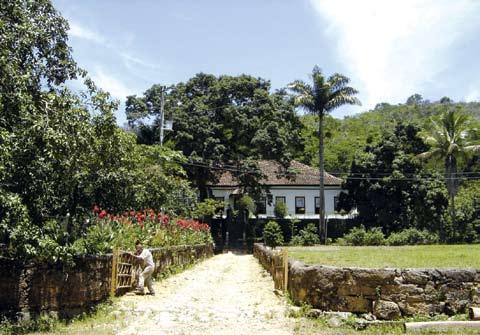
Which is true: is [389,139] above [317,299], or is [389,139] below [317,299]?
above

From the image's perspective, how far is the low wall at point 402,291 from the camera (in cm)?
982

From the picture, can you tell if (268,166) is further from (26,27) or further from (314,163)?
(26,27)

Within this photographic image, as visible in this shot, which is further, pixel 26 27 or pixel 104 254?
pixel 104 254

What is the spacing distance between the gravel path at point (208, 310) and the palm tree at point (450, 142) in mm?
31254

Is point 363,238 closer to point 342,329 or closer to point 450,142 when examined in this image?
point 450,142

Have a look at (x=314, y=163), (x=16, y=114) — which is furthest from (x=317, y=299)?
(x=314, y=163)

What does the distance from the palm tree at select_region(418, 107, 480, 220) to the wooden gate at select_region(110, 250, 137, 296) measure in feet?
A: 113

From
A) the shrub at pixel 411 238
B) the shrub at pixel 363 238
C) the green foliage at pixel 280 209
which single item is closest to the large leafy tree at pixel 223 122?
the green foliage at pixel 280 209

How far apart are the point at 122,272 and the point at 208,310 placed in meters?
2.85

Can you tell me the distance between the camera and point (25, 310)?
9.66m

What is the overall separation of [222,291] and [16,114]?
7.92 m

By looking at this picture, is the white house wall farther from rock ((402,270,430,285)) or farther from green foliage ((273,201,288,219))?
rock ((402,270,430,285))

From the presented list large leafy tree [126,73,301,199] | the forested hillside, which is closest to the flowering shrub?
large leafy tree [126,73,301,199]

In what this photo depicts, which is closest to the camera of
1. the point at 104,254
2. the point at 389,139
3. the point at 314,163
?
the point at 104,254
